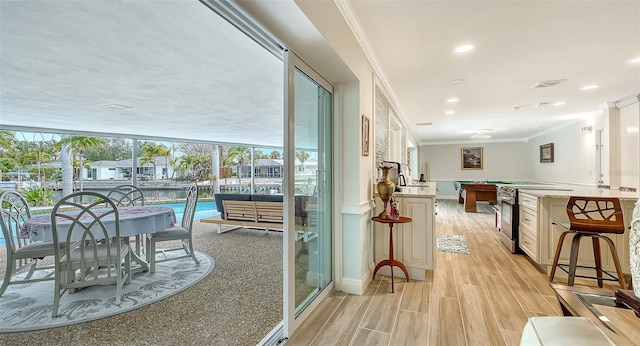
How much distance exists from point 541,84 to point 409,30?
2750 mm

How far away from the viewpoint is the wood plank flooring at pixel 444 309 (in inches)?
76.1

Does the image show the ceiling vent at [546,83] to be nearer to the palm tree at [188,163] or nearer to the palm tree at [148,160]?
the palm tree at [148,160]

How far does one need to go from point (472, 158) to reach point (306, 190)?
10973mm

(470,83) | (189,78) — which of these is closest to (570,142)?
(470,83)

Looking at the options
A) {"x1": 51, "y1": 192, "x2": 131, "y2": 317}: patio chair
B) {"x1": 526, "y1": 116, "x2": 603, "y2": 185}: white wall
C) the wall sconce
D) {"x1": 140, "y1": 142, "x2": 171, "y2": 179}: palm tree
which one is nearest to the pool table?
{"x1": 526, "y1": 116, "x2": 603, "y2": 185}: white wall

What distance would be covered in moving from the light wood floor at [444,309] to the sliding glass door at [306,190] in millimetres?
208

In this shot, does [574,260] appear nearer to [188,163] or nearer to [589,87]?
[589,87]

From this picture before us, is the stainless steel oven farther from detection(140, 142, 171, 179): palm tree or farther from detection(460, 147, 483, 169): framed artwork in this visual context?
detection(140, 142, 171, 179): palm tree

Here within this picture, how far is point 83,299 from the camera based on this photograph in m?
2.56

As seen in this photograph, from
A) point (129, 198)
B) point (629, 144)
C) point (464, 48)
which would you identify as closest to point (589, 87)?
point (629, 144)

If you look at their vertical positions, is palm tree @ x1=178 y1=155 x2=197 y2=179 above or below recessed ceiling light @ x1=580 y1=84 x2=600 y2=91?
below

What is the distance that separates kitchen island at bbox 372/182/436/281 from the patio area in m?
1.22

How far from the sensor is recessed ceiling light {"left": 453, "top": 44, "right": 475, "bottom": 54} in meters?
2.77

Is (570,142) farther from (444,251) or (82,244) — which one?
(82,244)
